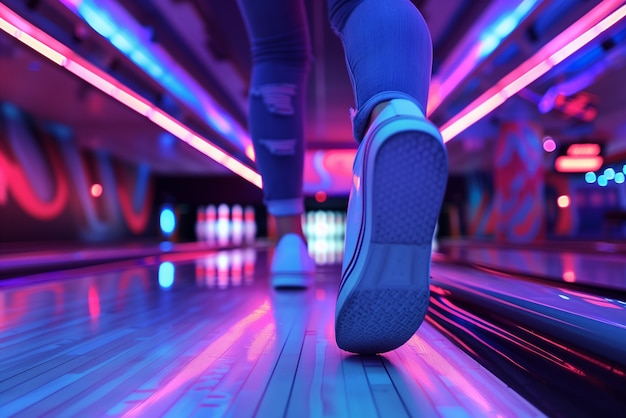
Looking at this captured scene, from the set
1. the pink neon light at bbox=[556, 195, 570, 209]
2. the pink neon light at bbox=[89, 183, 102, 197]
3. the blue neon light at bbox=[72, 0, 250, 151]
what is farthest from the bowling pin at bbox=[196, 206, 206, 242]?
the pink neon light at bbox=[556, 195, 570, 209]

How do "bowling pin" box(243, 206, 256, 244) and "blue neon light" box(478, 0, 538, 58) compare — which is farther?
"bowling pin" box(243, 206, 256, 244)

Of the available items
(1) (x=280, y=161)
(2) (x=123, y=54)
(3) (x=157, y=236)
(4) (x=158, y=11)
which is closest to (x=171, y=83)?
(4) (x=158, y=11)

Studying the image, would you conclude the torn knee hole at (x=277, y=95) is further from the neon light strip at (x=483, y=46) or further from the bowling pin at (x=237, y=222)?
the bowling pin at (x=237, y=222)

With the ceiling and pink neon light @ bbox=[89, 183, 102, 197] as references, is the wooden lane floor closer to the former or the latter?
the ceiling

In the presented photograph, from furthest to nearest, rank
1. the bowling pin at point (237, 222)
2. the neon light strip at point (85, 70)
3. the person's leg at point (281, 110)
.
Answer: the bowling pin at point (237, 222) < the neon light strip at point (85, 70) < the person's leg at point (281, 110)

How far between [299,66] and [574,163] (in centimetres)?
913

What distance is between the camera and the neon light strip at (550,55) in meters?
1.97

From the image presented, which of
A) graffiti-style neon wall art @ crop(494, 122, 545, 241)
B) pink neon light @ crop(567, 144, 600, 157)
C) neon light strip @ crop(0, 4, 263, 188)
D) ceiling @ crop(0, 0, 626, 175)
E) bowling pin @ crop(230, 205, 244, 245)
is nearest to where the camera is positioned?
neon light strip @ crop(0, 4, 263, 188)

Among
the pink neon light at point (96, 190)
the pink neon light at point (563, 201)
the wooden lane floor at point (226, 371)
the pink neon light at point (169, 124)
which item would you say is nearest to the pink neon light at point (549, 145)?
the pink neon light at point (563, 201)

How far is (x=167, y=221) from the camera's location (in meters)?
11.7

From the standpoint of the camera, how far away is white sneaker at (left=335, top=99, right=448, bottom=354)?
0.48 metres

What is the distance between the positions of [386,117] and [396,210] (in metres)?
0.10

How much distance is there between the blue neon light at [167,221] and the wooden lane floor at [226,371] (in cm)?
1105

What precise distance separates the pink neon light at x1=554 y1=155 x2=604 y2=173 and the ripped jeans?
8.89 meters
